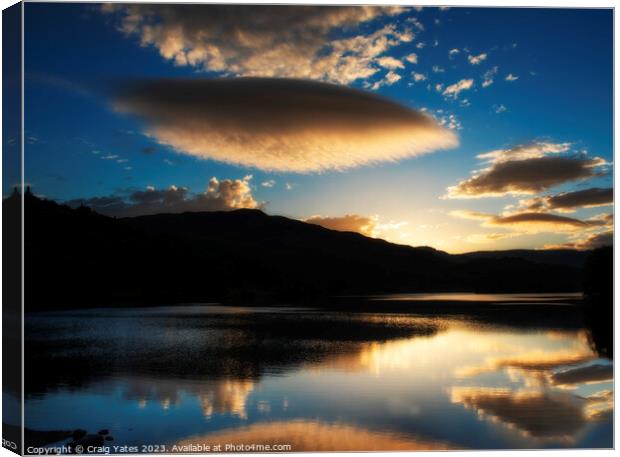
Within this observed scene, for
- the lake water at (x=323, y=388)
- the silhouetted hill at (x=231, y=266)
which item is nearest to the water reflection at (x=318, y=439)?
the lake water at (x=323, y=388)

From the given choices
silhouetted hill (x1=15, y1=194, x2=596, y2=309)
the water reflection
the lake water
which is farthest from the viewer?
silhouetted hill (x1=15, y1=194, x2=596, y2=309)

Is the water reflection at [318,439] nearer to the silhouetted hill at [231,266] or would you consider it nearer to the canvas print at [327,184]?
the canvas print at [327,184]

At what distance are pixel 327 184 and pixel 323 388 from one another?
8174 millimetres

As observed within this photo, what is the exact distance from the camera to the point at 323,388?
760 inches

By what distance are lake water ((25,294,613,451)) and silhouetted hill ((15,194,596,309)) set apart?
9057 mm

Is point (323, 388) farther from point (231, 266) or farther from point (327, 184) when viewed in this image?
point (231, 266)

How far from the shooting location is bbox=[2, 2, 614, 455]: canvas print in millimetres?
15305

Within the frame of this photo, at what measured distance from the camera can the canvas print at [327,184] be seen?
50.2ft

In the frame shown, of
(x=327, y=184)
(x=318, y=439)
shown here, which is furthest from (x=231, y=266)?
(x=318, y=439)

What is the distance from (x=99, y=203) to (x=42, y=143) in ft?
13.4

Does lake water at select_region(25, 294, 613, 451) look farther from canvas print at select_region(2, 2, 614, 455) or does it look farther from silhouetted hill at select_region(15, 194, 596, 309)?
silhouetted hill at select_region(15, 194, 596, 309)

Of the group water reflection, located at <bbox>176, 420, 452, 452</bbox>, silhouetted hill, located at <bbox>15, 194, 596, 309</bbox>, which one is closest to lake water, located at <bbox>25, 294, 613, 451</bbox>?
water reflection, located at <bbox>176, 420, 452, 452</bbox>

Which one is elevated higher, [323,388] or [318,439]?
[323,388]

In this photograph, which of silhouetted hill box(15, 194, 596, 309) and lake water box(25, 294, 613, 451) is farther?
silhouetted hill box(15, 194, 596, 309)
